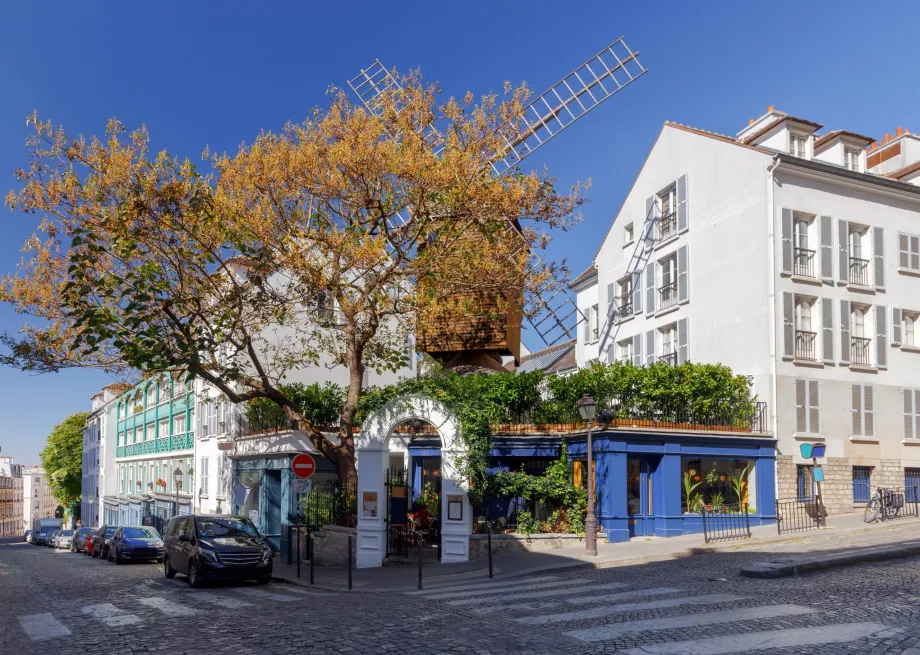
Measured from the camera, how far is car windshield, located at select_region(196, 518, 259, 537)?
19.1m

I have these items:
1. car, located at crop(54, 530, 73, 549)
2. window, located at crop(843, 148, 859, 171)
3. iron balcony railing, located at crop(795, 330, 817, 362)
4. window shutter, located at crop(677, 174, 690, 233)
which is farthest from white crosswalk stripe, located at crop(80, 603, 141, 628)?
car, located at crop(54, 530, 73, 549)

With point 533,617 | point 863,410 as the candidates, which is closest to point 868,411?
point 863,410

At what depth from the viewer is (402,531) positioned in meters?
21.4

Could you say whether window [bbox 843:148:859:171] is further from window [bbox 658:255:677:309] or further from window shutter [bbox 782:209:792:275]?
window [bbox 658:255:677:309]

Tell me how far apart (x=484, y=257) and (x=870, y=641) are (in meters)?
13.8

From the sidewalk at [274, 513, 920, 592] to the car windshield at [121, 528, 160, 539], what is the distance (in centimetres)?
1056

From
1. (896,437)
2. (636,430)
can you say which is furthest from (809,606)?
(896,437)

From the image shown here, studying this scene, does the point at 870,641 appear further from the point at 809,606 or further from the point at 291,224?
the point at 291,224

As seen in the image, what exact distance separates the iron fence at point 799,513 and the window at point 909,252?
9.04m

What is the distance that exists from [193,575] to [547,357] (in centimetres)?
2916

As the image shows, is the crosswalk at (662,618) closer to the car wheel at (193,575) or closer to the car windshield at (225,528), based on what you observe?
the car wheel at (193,575)

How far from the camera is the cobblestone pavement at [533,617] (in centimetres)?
941

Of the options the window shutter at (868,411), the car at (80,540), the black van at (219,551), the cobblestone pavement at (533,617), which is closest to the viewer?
the cobblestone pavement at (533,617)

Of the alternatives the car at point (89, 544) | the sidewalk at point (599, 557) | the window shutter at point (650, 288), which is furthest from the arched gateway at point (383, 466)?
the car at point (89, 544)
